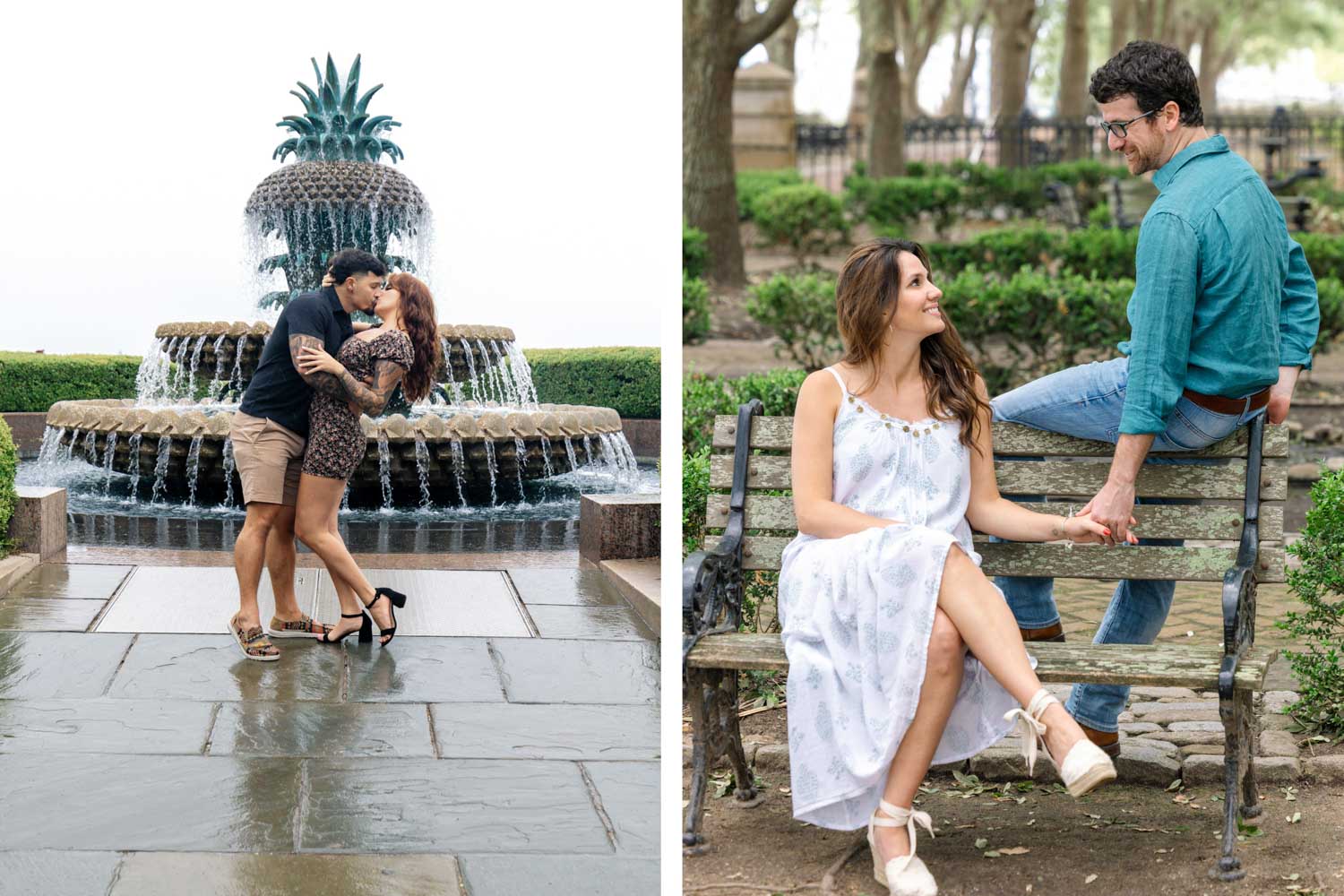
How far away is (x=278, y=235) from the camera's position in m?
9.88

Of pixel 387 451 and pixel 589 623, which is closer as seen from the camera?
pixel 589 623

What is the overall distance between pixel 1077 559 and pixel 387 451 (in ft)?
18.2

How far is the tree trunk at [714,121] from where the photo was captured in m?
13.6

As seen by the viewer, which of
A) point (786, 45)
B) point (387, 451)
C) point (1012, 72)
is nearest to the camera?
point (387, 451)

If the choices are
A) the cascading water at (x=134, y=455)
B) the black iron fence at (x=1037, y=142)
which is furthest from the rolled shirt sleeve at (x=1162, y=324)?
the black iron fence at (x=1037, y=142)

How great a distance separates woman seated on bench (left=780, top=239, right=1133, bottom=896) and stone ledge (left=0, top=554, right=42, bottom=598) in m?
3.90

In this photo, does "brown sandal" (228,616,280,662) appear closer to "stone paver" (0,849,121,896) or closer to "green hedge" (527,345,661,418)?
"stone paver" (0,849,121,896)

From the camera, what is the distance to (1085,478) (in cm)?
374

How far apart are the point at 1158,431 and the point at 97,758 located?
2.81 meters

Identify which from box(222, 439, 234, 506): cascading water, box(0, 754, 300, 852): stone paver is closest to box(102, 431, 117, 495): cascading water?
box(222, 439, 234, 506): cascading water

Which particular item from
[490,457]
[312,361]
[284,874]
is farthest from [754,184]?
[284,874]

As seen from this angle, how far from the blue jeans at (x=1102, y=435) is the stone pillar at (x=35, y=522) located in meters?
4.52

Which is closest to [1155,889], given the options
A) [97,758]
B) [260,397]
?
[97,758]

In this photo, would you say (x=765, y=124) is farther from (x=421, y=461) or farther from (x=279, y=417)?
(x=279, y=417)
